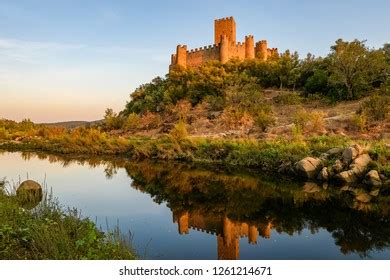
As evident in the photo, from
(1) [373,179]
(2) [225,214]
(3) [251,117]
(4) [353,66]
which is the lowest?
(2) [225,214]

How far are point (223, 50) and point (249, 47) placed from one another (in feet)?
11.2

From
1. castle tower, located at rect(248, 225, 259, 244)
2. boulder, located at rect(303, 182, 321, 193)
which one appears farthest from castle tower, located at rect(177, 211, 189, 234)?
boulder, located at rect(303, 182, 321, 193)

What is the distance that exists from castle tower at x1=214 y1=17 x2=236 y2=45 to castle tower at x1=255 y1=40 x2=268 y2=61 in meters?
2.75

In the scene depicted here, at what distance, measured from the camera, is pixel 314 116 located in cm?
1738

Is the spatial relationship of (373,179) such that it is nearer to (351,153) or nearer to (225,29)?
(351,153)

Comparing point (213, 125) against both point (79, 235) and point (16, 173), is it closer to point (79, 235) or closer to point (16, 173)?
point (16, 173)

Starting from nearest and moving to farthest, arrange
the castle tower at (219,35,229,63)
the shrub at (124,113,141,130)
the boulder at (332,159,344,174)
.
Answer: the boulder at (332,159,344,174)
the shrub at (124,113,141,130)
the castle tower at (219,35,229,63)

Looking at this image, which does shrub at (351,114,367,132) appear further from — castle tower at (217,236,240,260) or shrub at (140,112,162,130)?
shrub at (140,112,162,130)

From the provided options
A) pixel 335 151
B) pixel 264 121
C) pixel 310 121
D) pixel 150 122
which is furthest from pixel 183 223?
pixel 150 122

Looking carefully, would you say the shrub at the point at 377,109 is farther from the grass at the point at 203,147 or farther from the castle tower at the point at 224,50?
the castle tower at the point at 224,50

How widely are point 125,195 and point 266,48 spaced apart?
32.4 meters

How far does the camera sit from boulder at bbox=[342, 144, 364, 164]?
10.7m

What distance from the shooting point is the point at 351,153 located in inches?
424

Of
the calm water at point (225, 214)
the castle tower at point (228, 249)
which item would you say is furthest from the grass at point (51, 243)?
the castle tower at point (228, 249)
